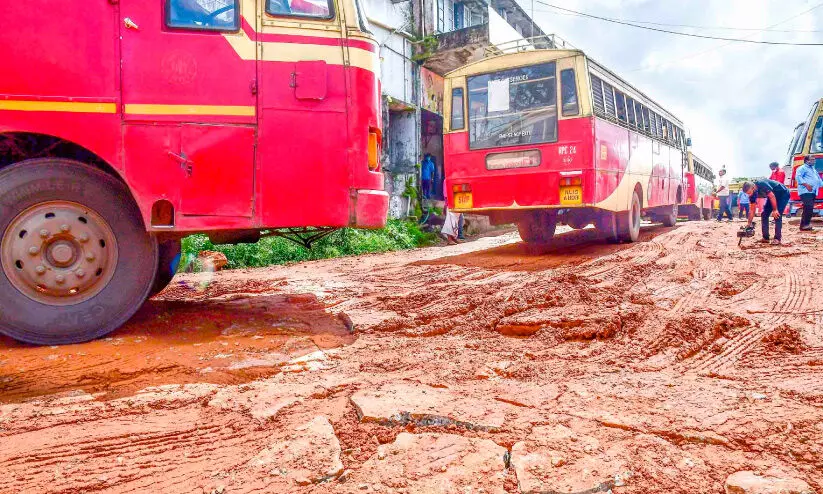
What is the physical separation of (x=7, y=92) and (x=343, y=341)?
8.34 feet

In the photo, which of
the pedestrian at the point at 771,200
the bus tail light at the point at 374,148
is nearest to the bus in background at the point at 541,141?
the pedestrian at the point at 771,200

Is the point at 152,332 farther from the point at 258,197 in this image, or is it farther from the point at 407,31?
the point at 407,31

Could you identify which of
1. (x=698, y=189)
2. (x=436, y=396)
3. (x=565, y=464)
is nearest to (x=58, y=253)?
(x=436, y=396)

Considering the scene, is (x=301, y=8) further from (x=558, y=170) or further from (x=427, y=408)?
(x=558, y=170)

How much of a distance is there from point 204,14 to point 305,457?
303cm

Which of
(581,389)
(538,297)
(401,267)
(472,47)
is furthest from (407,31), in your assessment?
(581,389)

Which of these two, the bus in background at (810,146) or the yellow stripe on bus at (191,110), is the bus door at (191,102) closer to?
the yellow stripe on bus at (191,110)

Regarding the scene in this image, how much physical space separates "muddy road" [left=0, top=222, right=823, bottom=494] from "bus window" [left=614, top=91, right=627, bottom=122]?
228 inches

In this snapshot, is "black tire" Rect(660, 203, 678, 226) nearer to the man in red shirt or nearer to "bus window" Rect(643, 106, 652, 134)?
the man in red shirt

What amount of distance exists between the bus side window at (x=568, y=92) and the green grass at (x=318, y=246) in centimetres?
505

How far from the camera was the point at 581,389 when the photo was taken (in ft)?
8.68

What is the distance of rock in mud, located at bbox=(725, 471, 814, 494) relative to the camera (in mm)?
1714

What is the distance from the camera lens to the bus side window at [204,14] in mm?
3678

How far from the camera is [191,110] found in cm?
370
